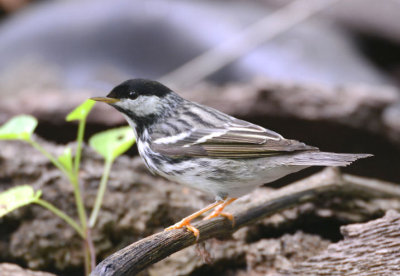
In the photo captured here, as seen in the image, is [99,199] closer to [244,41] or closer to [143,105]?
[143,105]

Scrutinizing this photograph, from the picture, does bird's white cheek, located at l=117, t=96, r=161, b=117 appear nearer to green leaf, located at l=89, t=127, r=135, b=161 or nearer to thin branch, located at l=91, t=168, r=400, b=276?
green leaf, located at l=89, t=127, r=135, b=161

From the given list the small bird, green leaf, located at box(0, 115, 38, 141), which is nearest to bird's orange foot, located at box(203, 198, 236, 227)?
the small bird

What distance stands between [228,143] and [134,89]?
57 centimetres

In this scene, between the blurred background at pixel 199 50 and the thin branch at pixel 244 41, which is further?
the thin branch at pixel 244 41

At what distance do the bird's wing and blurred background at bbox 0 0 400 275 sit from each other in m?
0.97

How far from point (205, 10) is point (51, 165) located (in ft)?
10.0

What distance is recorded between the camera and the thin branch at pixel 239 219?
207 cm

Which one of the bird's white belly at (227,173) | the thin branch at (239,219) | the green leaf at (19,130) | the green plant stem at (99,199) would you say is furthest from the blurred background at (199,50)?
the bird's white belly at (227,173)

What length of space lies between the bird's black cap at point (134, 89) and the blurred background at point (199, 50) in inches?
35.6

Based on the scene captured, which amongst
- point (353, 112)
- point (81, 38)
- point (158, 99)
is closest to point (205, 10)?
point (81, 38)

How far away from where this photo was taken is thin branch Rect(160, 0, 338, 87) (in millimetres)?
4980

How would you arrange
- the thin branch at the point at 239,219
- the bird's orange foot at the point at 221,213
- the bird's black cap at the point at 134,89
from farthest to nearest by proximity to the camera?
the bird's black cap at the point at 134,89 → the bird's orange foot at the point at 221,213 → the thin branch at the point at 239,219

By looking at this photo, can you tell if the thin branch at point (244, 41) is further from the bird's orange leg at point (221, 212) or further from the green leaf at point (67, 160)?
the green leaf at point (67, 160)

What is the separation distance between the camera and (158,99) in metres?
3.03
